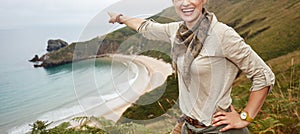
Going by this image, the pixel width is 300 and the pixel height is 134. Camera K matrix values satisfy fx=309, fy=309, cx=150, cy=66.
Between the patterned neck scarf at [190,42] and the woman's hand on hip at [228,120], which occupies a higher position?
the patterned neck scarf at [190,42]

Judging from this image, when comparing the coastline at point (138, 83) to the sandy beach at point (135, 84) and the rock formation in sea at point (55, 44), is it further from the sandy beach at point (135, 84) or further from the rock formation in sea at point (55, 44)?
the rock formation in sea at point (55, 44)

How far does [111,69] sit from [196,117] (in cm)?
84

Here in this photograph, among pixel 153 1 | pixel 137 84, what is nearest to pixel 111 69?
pixel 137 84

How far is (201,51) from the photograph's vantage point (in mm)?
2043

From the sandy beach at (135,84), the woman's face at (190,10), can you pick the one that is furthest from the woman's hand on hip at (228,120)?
the woman's face at (190,10)

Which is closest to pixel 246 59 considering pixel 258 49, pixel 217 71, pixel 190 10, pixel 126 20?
pixel 217 71

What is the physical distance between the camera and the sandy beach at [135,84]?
2.56 m

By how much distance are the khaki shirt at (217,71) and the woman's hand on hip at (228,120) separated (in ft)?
0.14

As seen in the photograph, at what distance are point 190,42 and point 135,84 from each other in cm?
90

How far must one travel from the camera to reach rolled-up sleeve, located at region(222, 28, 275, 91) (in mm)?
1992

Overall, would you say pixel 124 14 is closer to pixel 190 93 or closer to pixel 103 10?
pixel 103 10

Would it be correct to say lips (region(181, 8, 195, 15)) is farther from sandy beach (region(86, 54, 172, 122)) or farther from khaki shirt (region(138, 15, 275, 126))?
sandy beach (region(86, 54, 172, 122))

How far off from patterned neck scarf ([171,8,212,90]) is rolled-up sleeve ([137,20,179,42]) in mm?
194

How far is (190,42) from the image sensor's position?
2.11m
